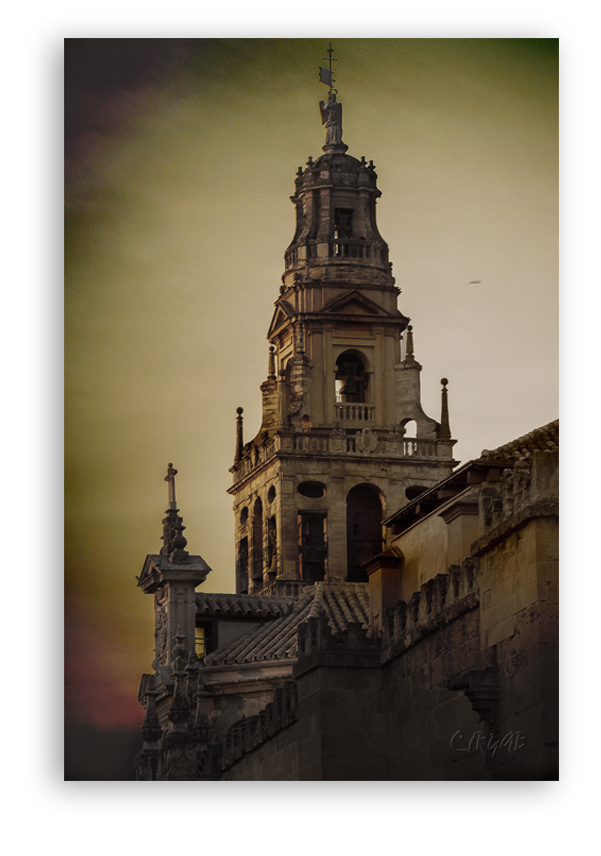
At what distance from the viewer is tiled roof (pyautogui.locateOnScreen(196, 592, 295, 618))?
47875mm

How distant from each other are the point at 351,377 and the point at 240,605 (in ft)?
44.8

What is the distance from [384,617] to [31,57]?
11.3 meters

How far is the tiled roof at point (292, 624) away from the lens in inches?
1753

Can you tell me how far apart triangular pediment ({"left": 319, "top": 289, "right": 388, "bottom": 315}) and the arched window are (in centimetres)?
141

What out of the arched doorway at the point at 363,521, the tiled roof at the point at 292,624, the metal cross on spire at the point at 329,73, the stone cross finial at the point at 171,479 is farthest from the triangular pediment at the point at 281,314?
the metal cross on spire at the point at 329,73

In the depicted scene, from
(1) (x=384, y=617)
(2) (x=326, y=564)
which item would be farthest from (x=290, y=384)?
(1) (x=384, y=617)

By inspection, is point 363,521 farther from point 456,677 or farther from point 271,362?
point 456,677

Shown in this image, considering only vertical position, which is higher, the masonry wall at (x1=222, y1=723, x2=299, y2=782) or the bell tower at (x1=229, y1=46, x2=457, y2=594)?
the bell tower at (x1=229, y1=46, x2=457, y2=594)

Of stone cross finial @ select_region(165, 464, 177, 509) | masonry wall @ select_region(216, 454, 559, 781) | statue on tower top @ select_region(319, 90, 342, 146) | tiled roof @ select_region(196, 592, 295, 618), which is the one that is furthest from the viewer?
tiled roof @ select_region(196, 592, 295, 618)

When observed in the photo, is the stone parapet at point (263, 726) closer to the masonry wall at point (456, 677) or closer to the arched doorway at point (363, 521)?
the masonry wall at point (456, 677)

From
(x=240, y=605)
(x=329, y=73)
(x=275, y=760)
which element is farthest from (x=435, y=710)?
(x=240, y=605)

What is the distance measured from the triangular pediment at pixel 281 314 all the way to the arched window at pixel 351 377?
7.05 feet

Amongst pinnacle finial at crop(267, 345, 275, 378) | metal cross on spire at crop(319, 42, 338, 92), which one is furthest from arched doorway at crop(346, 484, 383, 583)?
metal cross on spire at crop(319, 42, 338, 92)

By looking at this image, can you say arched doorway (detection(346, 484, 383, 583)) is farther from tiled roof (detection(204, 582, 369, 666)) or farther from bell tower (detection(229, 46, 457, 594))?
tiled roof (detection(204, 582, 369, 666))
